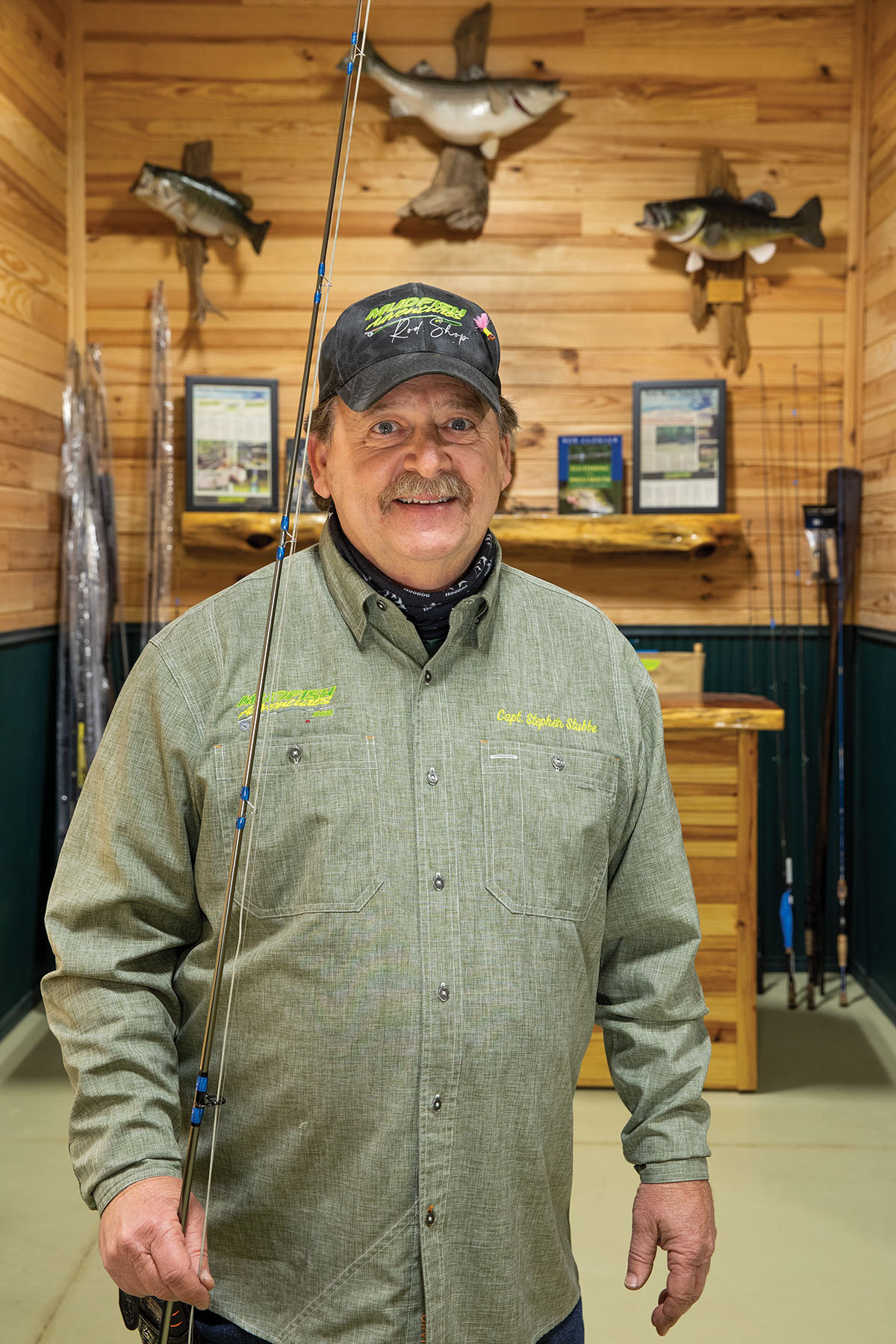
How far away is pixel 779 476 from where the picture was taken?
411 cm

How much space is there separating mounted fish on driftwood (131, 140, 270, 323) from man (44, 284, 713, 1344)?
2865 mm

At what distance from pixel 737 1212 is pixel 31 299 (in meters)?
3.18

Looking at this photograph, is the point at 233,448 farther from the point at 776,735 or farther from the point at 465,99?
the point at 776,735

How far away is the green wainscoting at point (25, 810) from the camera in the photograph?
3.50 m

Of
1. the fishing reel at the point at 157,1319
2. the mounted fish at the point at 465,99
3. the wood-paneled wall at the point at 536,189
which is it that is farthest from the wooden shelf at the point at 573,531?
the fishing reel at the point at 157,1319

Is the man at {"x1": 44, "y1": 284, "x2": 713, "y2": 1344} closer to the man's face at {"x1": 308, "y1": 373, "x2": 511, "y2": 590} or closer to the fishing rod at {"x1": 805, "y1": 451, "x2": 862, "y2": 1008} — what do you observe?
the man's face at {"x1": 308, "y1": 373, "x2": 511, "y2": 590}

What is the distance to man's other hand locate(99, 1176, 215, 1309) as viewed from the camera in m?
1.04

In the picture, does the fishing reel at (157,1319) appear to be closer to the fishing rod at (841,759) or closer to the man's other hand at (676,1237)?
the man's other hand at (676,1237)

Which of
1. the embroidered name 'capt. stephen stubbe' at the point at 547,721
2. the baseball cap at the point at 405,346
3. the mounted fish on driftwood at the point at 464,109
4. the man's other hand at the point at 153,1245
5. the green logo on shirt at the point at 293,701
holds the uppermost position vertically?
the mounted fish on driftwood at the point at 464,109

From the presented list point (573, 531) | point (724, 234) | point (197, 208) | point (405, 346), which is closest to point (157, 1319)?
point (405, 346)

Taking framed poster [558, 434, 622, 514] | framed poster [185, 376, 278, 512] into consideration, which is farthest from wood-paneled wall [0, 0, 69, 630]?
framed poster [558, 434, 622, 514]

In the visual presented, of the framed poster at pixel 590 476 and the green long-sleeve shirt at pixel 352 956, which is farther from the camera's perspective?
the framed poster at pixel 590 476

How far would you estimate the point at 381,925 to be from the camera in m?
1.14

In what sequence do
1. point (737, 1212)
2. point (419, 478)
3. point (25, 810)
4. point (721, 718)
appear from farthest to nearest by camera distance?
point (25, 810)
point (721, 718)
point (737, 1212)
point (419, 478)
